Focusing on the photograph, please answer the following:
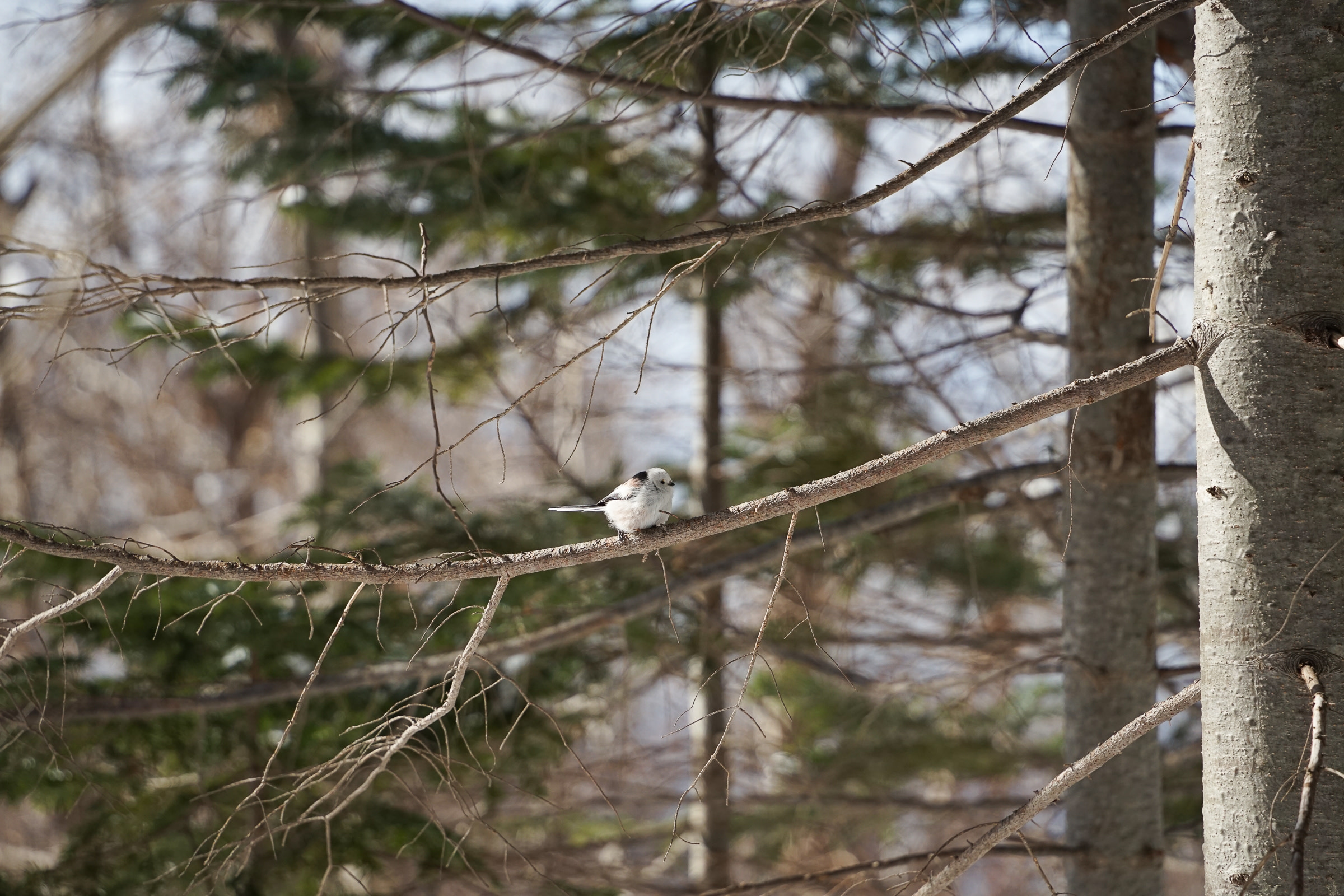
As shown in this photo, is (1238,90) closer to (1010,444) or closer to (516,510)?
(516,510)

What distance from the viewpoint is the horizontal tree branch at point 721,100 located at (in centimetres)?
267

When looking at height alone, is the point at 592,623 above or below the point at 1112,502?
below

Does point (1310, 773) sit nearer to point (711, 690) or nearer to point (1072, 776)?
point (1072, 776)

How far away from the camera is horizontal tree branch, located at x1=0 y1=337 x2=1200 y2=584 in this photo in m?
1.87

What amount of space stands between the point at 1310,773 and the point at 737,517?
→ 1.04 m

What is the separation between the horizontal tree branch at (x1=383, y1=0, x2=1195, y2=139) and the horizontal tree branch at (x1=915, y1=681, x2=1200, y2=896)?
1.46 meters

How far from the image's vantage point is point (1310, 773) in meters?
1.59

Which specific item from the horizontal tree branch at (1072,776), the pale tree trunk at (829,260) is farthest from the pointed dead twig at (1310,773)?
the pale tree trunk at (829,260)

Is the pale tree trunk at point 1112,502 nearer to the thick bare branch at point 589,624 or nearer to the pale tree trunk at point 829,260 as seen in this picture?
the thick bare branch at point 589,624

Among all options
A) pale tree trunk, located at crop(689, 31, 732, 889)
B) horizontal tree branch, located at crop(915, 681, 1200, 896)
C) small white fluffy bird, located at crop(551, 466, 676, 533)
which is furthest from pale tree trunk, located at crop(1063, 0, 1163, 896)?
pale tree trunk, located at crop(689, 31, 732, 889)

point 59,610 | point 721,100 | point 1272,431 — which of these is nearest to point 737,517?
point 1272,431

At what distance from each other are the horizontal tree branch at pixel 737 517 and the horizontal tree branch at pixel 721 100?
3.23ft

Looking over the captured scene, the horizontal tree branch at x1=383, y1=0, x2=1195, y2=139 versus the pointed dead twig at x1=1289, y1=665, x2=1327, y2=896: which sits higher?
the horizontal tree branch at x1=383, y1=0, x2=1195, y2=139

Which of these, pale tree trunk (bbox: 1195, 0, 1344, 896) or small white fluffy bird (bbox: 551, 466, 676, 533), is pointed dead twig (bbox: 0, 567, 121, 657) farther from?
pale tree trunk (bbox: 1195, 0, 1344, 896)
